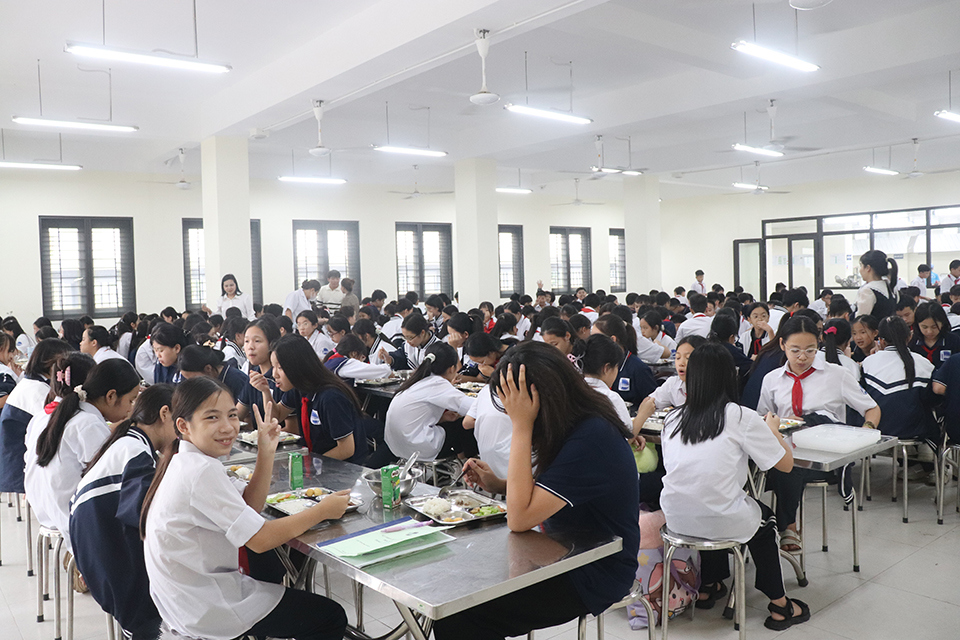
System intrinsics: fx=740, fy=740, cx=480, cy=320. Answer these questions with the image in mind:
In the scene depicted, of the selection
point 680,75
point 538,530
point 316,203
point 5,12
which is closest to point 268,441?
point 538,530

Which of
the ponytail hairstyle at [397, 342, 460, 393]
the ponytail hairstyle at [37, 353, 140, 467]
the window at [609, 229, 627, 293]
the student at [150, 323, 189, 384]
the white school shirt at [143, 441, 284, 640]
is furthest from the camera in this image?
the window at [609, 229, 627, 293]

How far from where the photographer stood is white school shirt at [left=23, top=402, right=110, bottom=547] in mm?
2934

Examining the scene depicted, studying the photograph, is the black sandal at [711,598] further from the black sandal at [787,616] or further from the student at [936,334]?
the student at [936,334]

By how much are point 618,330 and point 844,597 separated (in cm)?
216

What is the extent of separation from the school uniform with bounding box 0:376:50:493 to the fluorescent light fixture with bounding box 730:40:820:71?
5103mm

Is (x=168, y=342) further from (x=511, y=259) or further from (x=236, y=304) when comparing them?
(x=511, y=259)

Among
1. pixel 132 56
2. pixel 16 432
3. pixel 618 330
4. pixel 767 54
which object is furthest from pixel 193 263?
pixel 767 54

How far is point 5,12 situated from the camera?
6164 mm

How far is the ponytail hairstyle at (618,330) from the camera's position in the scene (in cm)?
501

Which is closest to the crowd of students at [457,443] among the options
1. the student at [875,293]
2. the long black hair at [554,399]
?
the long black hair at [554,399]

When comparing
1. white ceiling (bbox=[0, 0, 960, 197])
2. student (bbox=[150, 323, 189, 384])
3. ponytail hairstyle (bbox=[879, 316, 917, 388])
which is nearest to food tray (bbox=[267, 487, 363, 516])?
student (bbox=[150, 323, 189, 384])

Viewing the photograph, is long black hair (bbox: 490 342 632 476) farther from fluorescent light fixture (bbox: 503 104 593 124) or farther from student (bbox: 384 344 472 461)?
fluorescent light fixture (bbox: 503 104 593 124)

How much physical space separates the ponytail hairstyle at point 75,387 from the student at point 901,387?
407 cm

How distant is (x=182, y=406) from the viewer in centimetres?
218
